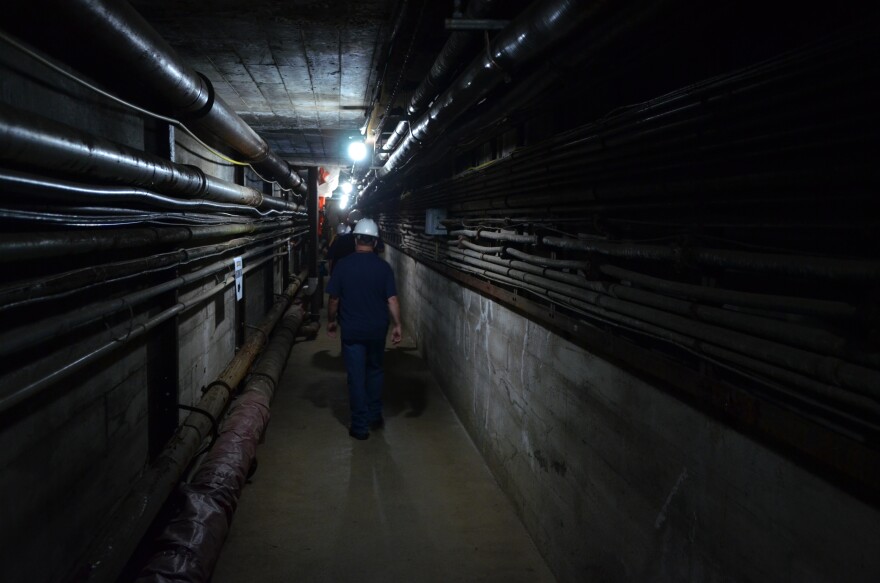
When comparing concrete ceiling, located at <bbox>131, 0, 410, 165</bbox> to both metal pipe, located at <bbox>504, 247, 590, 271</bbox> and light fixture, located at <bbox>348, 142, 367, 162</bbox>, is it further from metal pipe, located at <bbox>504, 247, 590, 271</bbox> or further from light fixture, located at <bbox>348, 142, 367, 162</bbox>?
metal pipe, located at <bbox>504, 247, 590, 271</bbox>

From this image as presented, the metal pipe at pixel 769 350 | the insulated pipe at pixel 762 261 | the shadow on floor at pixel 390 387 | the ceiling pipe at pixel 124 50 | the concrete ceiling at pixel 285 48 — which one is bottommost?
the shadow on floor at pixel 390 387

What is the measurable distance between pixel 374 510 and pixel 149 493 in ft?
5.45

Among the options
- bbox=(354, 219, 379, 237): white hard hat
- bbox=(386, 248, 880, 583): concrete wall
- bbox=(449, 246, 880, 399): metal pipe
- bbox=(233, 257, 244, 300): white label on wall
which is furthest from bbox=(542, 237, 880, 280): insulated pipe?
bbox=(233, 257, 244, 300): white label on wall

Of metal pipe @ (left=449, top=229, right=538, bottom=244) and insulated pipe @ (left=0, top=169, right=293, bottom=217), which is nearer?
insulated pipe @ (left=0, top=169, right=293, bottom=217)

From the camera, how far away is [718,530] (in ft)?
6.15

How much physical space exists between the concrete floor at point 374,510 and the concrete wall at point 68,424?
3.01 ft

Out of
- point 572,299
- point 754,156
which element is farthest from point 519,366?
point 754,156

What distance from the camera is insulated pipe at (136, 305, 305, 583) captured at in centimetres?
266

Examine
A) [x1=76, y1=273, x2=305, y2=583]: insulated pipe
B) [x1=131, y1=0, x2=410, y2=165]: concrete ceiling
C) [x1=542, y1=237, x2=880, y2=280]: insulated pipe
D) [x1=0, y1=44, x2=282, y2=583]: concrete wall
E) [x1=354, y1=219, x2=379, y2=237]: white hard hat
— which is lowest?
[x1=76, y1=273, x2=305, y2=583]: insulated pipe

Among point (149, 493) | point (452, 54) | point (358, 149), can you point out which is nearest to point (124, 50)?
point (452, 54)

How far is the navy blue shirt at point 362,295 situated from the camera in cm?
557

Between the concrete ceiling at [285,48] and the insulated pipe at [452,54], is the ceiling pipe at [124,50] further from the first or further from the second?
the insulated pipe at [452,54]

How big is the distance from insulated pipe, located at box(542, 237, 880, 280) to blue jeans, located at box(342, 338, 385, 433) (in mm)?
3489

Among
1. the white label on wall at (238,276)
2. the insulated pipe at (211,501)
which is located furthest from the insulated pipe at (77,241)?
the white label on wall at (238,276)
